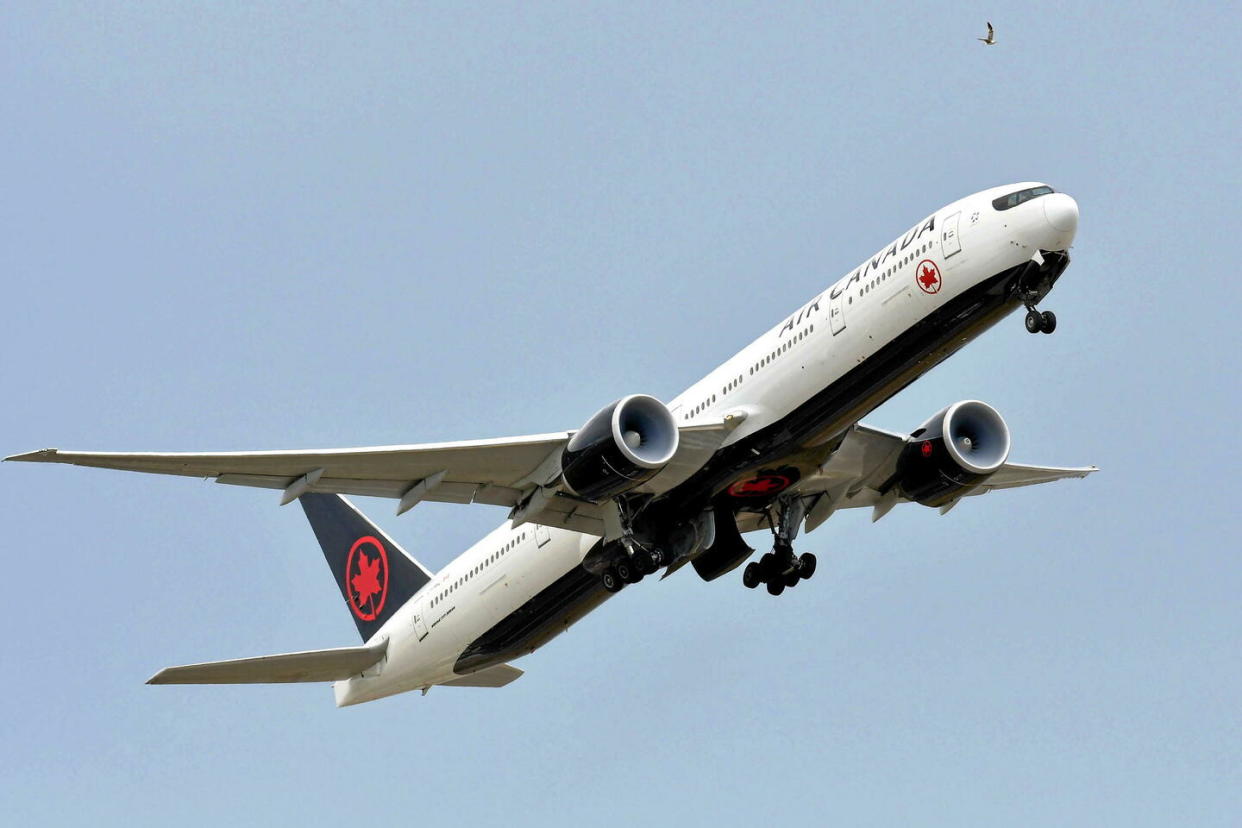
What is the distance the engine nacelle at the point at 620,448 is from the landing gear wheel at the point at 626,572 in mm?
2024

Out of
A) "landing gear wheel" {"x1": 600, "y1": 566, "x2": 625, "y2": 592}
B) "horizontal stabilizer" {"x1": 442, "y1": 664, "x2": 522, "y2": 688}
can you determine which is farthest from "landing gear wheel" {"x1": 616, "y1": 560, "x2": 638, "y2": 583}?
"horizontal stabilizer" {"x1": 442, "y1": 664, "x2": 522, "y2": 688}

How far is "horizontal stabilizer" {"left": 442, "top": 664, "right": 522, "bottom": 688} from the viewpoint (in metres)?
43.9

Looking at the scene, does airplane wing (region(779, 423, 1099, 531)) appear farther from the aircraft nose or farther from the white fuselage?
the aircraft nose

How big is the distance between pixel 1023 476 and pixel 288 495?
18106mm

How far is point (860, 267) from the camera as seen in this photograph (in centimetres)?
3516

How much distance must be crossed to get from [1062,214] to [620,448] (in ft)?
28.4

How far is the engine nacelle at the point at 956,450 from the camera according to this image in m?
39.3

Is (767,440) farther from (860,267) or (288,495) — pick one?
(288,495)

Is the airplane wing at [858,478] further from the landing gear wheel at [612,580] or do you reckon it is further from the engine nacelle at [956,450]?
the landing gear wheel at [612,580]

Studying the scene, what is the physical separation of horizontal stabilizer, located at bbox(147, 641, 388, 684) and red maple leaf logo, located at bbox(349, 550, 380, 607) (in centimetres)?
244

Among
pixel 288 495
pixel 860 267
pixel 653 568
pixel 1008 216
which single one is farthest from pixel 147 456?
pixel 1008 216

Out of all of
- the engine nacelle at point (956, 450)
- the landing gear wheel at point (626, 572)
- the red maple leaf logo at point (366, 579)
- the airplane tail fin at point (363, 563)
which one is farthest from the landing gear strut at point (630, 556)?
the red maple leaf logo at point (366, 579)

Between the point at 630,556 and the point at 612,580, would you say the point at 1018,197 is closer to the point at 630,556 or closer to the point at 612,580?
the point at 630,556

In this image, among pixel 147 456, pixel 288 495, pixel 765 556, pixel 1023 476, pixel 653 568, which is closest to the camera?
pixel 147 456
